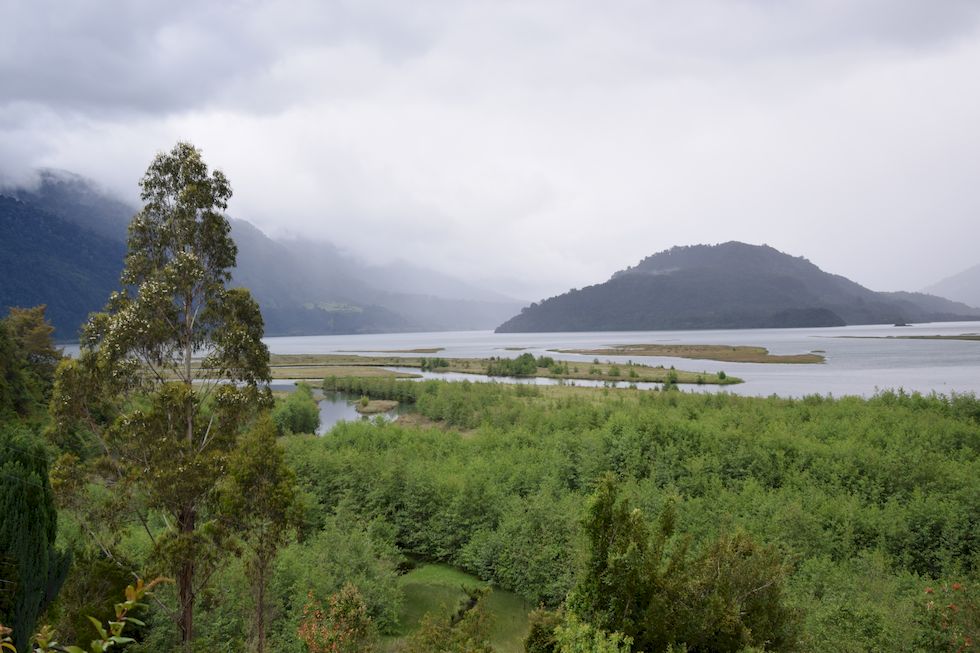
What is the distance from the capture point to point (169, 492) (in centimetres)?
1254

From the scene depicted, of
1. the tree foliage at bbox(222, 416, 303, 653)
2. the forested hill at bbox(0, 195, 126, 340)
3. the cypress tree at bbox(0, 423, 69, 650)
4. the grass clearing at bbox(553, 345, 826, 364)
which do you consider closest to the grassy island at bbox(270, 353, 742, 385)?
the grass clearing at bbox(553, 345, 826, 364)

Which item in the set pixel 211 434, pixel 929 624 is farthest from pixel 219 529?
pixel 929 624

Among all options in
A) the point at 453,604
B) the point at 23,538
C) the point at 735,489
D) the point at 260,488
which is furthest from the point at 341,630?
the point at 735,489

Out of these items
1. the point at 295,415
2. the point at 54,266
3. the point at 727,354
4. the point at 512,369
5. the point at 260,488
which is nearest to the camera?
the point at 260,488

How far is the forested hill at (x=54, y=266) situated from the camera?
116 metres

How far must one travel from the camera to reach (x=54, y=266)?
422 ft

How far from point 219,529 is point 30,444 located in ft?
16.9

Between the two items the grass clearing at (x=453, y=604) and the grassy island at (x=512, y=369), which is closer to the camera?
the grass clearing at (x=453, y=604)

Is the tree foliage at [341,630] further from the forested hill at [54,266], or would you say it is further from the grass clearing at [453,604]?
the forested hill at [54,266]

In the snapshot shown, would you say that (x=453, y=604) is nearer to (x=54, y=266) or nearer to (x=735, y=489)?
(x=735, y=489)

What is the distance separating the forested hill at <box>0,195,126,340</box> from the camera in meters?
116

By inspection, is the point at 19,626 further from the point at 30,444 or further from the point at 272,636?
the point at 272,636

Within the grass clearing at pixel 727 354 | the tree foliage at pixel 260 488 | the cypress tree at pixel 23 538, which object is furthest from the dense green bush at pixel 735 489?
the grass clearing at pixel 727 354

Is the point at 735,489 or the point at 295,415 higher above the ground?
the point at 295,415
